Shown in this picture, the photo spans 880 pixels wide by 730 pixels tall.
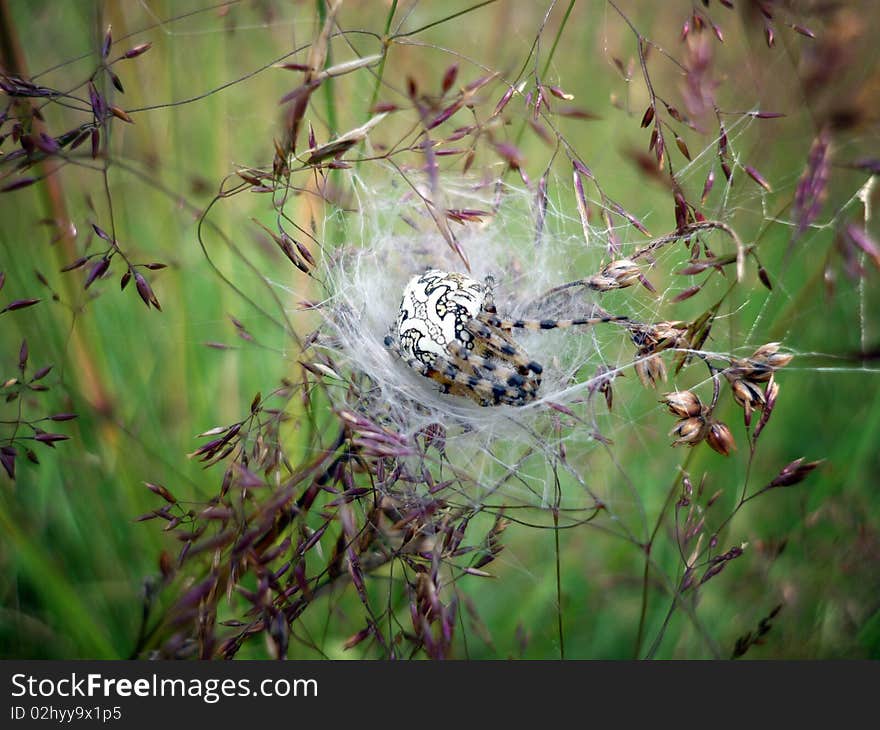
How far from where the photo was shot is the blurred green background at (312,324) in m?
1.68

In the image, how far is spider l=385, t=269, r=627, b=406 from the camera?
1.74m

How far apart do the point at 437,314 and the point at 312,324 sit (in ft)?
1.12

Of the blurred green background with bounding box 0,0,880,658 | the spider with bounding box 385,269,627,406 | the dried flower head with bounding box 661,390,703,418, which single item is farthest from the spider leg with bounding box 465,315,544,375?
the dried flower head with bounding box 661,390,703,418

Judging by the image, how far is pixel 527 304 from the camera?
199 centimetres

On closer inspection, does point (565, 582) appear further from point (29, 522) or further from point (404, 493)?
point (29, 522)

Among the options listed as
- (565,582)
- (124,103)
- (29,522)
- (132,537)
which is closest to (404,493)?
(565,582)

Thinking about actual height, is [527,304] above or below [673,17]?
below

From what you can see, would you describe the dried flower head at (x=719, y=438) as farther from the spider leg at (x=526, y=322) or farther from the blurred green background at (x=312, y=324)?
the spider leg at (x=526, y=322)

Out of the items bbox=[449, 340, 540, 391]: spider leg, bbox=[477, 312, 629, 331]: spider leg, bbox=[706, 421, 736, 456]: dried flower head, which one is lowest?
bbox=[706, 421, 736, 456]: dried flower head

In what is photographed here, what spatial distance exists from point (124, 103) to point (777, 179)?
183cm

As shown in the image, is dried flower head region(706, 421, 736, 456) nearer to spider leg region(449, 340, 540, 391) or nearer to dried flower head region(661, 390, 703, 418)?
dried flower head region(661, 390, 703, 418)

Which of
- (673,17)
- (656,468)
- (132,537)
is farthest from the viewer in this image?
(673,17)

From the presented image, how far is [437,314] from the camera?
1.79 metres

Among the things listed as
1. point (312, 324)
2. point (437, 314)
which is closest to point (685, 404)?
point (437, 314)
